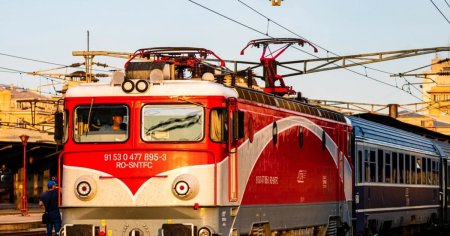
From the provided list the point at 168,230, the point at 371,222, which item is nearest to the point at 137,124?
the point at 168,230

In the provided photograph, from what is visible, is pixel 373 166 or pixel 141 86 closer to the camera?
pixel 141 86

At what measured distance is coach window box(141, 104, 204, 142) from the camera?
632 inches

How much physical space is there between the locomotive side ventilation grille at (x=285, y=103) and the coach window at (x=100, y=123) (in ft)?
7.21

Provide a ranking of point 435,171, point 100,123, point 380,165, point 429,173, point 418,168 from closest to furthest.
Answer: point 100,123 → point 380,165 → point 418,168 → point 429,173 → point 435,171

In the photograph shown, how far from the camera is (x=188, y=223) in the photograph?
51.2ft

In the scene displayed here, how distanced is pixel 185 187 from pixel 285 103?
14.9ft

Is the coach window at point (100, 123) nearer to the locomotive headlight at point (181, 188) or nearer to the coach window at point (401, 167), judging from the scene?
the locomotive headlight at point (181, 188)

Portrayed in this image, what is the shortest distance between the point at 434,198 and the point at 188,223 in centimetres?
2190

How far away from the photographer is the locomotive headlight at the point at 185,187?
1573cm

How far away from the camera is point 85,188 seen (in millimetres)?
16156

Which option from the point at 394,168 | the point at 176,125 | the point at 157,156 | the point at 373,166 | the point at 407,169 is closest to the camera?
the point at 157,156

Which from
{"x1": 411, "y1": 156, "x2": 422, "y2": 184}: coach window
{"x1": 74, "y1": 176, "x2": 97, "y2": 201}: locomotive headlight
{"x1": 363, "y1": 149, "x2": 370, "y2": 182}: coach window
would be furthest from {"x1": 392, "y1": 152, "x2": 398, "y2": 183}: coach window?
{"x1": 74, "y1": 176, "x2": 97, "y2": 201}: locomotive headlight

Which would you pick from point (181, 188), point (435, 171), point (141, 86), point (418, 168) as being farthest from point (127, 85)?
point (435, 171)

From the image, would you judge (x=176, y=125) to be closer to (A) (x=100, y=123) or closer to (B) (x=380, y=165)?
(A) (x=100, y=123)
